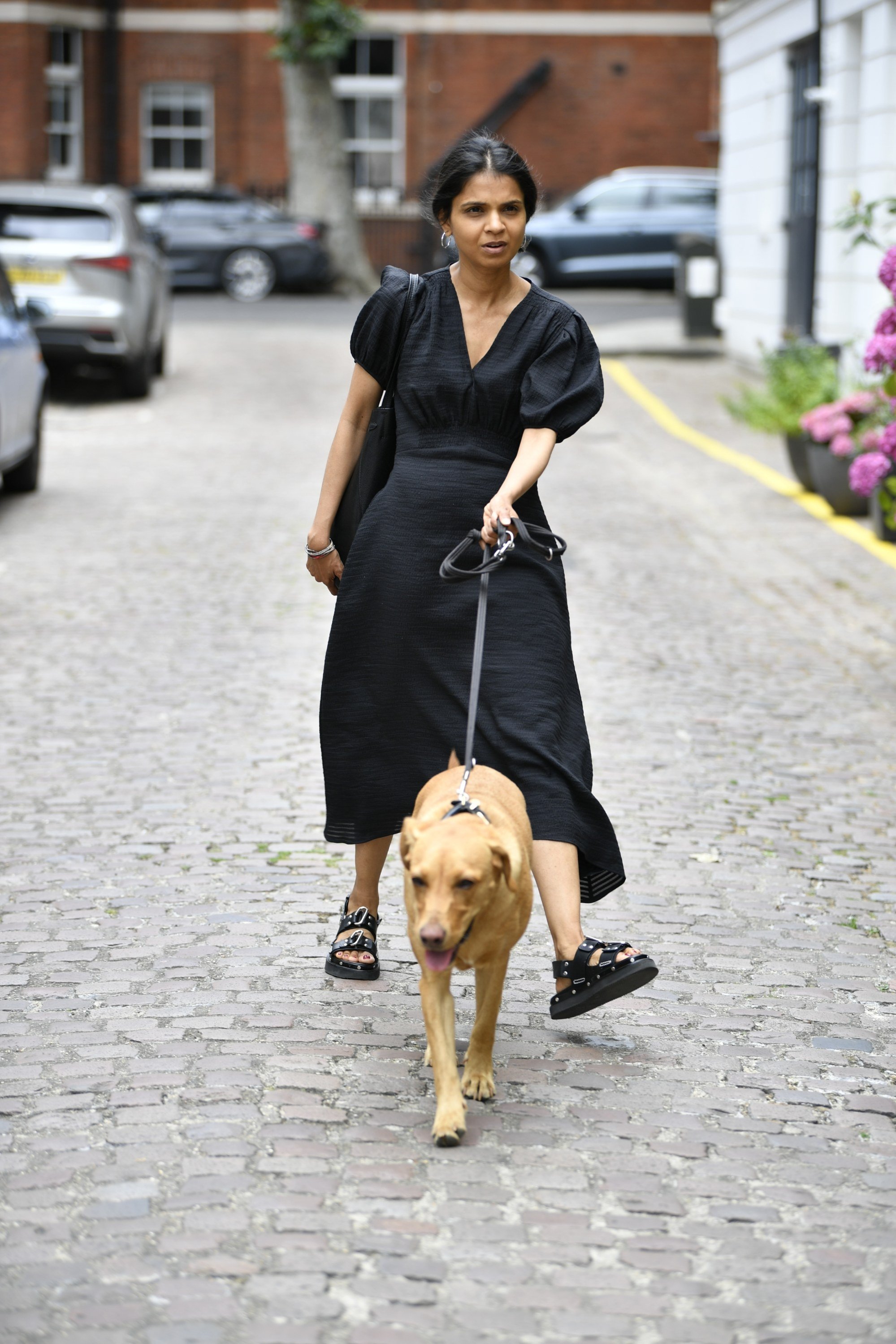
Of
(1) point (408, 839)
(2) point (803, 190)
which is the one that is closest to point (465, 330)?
(1) point (408, 839)

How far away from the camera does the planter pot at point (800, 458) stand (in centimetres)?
1241

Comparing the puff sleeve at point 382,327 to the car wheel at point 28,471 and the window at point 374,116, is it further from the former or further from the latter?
the window at point 374,116

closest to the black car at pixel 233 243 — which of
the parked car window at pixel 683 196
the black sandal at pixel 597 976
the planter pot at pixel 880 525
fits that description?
the parked car window at pixel 683 196

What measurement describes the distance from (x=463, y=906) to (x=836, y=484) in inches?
357

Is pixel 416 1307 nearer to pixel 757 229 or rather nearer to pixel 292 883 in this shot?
pixel 292 883

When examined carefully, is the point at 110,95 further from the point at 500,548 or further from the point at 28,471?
the point at 500,548

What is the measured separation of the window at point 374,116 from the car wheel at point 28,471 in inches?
918

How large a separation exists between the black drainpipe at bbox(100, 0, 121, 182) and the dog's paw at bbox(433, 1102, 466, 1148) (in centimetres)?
3397

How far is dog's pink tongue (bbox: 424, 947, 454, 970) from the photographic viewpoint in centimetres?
332

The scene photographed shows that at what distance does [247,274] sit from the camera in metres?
29.4

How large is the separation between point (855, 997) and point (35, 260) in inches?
534

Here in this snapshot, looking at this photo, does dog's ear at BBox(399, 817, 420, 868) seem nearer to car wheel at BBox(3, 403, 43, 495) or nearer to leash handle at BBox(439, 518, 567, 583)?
leash handle at BBox(439, 518, 567, 583)

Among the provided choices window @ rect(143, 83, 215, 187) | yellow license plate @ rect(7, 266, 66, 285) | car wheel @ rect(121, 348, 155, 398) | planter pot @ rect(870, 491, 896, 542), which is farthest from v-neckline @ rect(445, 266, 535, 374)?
window @ rect(143, 83, 215, 187)

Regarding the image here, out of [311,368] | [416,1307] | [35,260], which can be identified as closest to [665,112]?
[311,368]
